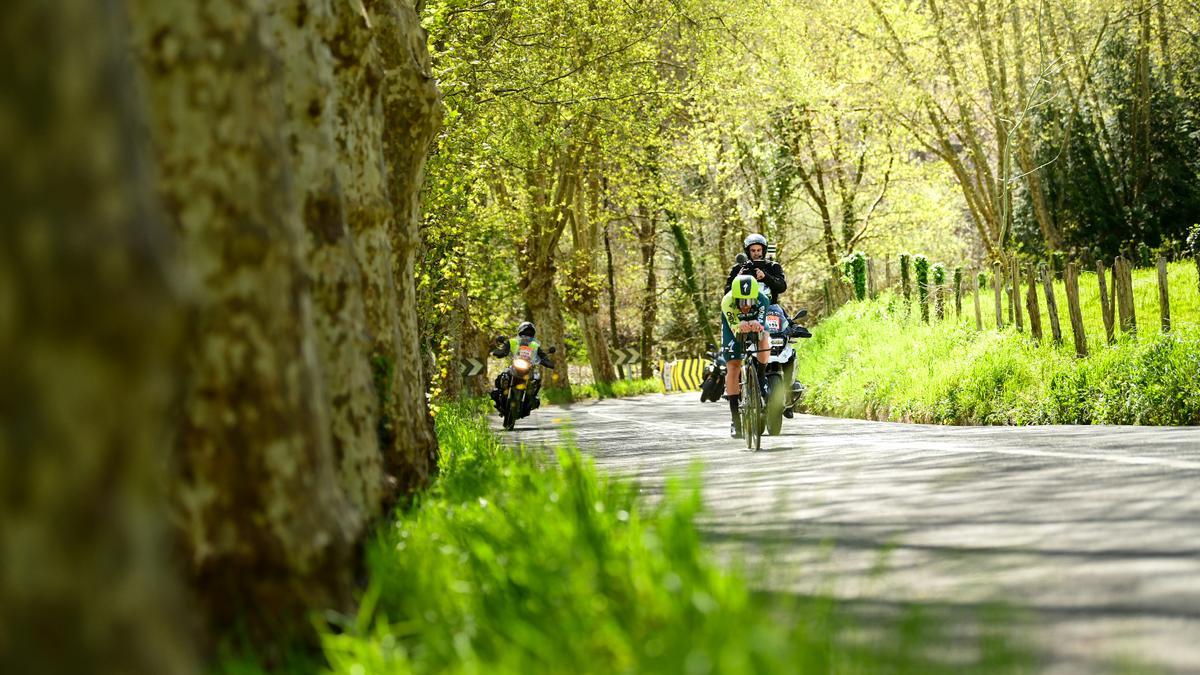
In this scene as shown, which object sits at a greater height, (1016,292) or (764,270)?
(764,270)

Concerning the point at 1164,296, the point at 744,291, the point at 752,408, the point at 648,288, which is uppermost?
the point at 648,288

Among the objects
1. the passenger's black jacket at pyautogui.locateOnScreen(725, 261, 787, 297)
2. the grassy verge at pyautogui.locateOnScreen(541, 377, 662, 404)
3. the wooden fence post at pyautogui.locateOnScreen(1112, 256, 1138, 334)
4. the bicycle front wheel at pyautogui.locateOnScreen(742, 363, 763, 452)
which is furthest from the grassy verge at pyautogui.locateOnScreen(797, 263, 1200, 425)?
the grassy verge at pyautogui.locateOnScreen(541, 377, 662, 404)

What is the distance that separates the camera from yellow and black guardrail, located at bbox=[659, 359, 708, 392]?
4203 centimetres

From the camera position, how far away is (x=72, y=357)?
2098 mm

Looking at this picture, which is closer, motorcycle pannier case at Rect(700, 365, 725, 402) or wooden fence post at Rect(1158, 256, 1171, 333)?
wooden fence post at Rect(1158, 256, 1171, 333)

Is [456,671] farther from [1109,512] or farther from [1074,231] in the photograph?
[1074,231]

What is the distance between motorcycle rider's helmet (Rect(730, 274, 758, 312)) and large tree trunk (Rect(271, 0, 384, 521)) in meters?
7.67

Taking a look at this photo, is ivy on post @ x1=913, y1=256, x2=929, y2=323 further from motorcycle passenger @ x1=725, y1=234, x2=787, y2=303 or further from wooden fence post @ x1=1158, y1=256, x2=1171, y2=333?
wooden fence post @ x1=1158, y1=256, x2=1171, y2=333

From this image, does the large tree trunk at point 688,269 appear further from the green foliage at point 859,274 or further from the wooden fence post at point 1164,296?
the wooden fence post at point 1164,296

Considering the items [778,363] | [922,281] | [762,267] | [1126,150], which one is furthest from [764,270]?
[1126,150]

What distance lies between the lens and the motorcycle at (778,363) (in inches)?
523

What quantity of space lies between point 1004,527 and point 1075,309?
1035cm

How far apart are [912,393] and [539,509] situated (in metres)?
13.2

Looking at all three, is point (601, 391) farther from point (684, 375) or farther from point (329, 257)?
point (329, 257)
